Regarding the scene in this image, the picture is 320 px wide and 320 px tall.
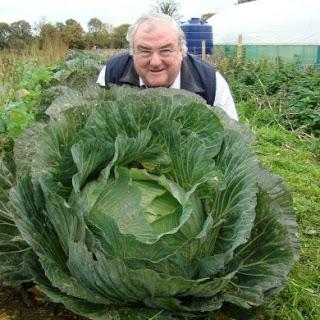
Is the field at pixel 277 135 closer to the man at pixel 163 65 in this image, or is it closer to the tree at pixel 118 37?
the man at pixel 163 65

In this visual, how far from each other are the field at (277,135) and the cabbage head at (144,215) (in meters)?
0.20

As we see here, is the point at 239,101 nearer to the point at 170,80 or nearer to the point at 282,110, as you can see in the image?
the point at 282,110

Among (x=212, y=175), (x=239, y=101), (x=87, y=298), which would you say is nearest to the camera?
(x=87, y=298)

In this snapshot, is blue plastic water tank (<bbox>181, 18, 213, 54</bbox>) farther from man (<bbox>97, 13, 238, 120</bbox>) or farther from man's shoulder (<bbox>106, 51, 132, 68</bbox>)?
man (<bbox>97, 13, 238, 120</bbox>)

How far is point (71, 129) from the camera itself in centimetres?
209

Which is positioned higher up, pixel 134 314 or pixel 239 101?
pixel 134 314

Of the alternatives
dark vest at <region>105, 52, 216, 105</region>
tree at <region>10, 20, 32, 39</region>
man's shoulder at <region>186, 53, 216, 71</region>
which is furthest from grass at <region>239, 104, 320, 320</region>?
tree at <region>10, 20, 32, 39</region>

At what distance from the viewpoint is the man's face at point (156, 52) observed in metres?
3.45

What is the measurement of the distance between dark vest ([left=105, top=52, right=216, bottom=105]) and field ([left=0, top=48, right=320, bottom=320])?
0.21 meters

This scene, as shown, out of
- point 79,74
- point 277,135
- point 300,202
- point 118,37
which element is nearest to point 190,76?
point 79,74

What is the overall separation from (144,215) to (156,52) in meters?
1.83

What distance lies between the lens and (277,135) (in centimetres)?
655

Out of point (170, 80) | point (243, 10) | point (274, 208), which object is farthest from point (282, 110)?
point (243, 10)

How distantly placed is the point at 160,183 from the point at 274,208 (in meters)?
0.49
